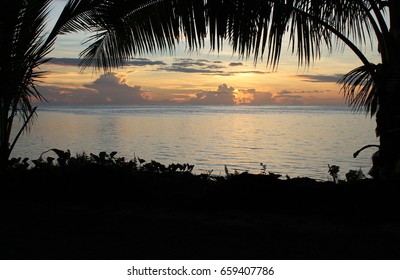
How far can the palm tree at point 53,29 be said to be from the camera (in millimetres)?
6141

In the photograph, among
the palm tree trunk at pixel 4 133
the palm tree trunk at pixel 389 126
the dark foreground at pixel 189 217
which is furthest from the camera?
the palm tree trunk at pixel 4 133

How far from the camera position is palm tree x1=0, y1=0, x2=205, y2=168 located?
614 cm

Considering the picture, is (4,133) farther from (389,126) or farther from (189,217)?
(389,126)

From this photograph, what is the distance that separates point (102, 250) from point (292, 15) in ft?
12.2

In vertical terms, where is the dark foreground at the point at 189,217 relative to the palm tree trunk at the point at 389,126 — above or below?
below

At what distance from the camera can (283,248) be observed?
3.82 m

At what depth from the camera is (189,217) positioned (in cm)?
473

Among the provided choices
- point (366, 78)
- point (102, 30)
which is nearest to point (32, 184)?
point (102, 30)

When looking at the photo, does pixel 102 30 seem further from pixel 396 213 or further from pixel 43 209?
pixel 396 213

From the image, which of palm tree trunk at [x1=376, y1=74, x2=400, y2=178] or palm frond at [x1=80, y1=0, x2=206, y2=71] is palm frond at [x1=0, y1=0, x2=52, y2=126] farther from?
palm tree trunk at [x1=376, y1=74, x2=400, y2=178]

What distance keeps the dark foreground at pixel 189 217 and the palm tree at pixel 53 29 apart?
1103mm

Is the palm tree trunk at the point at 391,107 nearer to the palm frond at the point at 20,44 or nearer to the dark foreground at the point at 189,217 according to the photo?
the dark foreground at the point at 189,217

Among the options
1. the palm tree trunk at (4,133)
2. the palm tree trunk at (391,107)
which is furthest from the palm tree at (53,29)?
the palm tree trunk at (391,107)

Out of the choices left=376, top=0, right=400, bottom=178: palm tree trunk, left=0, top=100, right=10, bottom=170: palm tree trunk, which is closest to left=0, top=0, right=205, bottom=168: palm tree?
left=0, top=100, right=10, bottom=170: palm tree trunk
